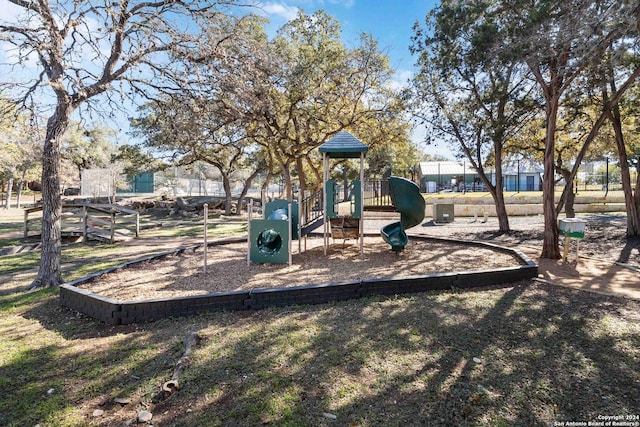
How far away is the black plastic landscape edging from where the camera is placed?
171 inches

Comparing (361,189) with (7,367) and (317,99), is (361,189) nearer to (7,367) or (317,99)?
(7,367)

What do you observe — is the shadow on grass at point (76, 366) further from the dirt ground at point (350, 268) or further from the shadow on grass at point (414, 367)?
the dirt ground at point (350, 268)

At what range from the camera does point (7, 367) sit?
3.27 meters

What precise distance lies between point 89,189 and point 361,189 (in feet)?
88.2

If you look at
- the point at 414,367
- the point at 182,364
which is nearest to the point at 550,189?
the point at 414,367

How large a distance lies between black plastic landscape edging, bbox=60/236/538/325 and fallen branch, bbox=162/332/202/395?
2.51ft

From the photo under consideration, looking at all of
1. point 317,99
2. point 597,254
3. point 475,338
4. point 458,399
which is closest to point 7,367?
point 458,399

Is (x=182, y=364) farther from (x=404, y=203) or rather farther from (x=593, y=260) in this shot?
(x=593, y=260)

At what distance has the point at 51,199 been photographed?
19.5 feet

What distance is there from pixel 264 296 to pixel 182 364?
164 cm

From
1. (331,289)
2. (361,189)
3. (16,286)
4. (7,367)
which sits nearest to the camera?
(7,367)

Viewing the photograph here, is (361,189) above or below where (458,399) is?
above

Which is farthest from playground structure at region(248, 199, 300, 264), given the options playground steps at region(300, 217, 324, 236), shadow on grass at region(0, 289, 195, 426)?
shadow on grass at region(0, 289, 195, 426)

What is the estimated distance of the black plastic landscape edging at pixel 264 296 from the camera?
14.2 ft
